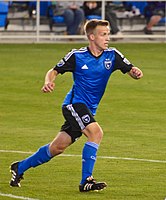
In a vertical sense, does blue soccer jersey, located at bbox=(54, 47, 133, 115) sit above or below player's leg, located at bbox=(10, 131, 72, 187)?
above

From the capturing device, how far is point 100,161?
1238 centimetres

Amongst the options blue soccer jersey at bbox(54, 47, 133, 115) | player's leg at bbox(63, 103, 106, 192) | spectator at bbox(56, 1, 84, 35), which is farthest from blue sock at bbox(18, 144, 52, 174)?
spectator at bbox(56, 1, 84, 35)

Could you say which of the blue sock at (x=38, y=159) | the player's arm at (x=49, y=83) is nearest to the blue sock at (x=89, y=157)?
the blue sock at (x=38, y=159)

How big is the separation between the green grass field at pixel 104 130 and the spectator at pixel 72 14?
4082 mm

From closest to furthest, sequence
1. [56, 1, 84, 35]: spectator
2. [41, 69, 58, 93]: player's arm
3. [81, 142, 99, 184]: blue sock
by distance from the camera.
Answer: [41, 69, 58, 93]: player's arm
[81, 142, 99, 184]: blue sock
[56, 1, 84, 35]: spectator

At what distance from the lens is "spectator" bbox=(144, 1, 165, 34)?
32.0 m

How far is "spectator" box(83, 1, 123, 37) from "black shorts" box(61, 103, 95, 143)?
21.3 metres

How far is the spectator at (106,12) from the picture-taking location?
31.5 metres

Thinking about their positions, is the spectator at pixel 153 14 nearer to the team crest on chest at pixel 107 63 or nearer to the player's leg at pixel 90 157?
the team crest on chest at pixel 107 63

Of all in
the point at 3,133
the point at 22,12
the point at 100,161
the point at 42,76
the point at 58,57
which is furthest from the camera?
the point at 22,12

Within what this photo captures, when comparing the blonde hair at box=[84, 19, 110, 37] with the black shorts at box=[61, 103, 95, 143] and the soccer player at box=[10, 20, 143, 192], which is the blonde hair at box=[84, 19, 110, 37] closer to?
the soccer player at box=[10, 20, 143, 192]

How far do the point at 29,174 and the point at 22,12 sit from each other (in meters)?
20.8

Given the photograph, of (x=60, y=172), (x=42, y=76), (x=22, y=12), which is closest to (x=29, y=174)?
(x=60, y=172)

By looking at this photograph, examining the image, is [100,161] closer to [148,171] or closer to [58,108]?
[148,171]
